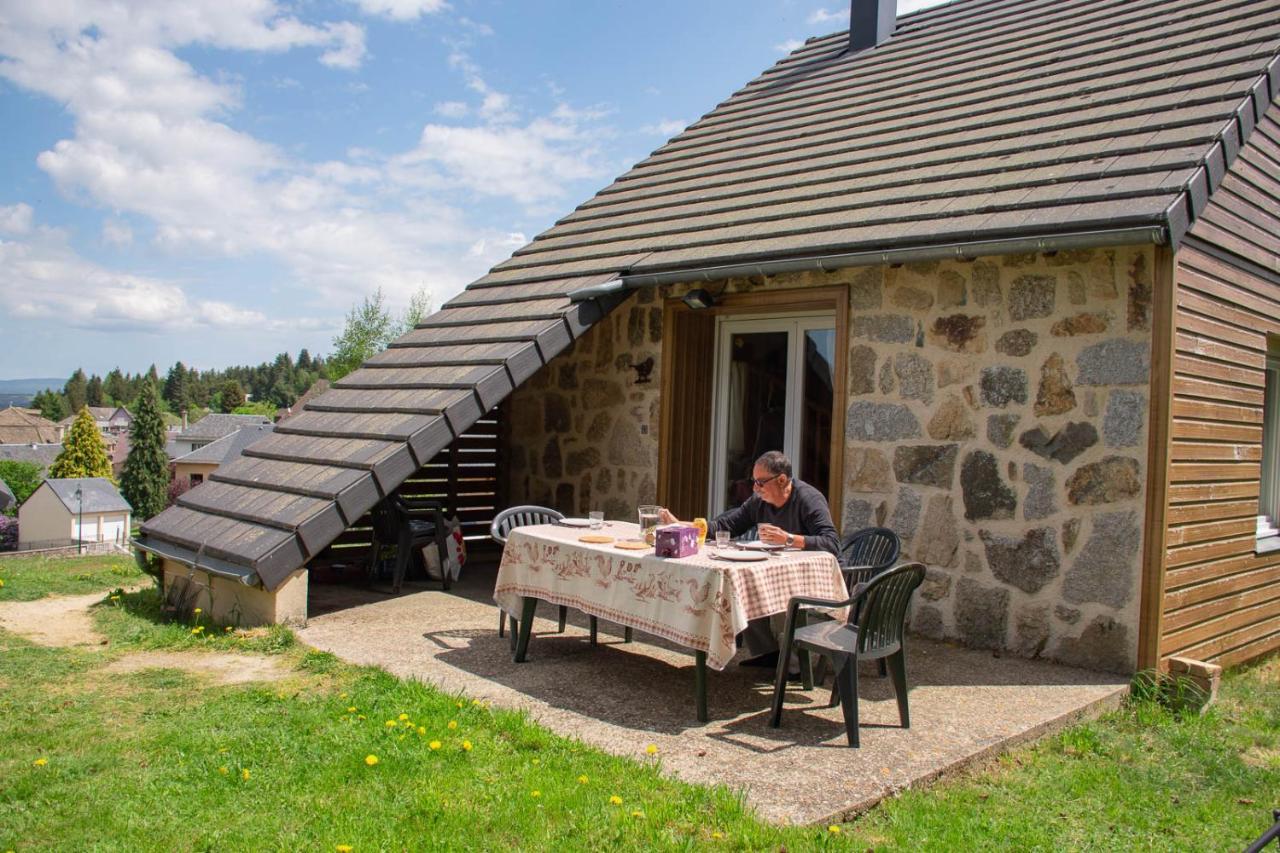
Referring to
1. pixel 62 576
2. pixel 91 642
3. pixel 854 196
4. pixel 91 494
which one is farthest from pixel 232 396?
pixel 854 196

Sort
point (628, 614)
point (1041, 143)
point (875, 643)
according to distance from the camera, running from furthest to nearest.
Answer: point (1041, 143)
point (628, 614)
point (875, 643)

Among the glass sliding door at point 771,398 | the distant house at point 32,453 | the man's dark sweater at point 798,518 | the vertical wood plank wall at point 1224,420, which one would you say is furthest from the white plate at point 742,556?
the distant house at point 32,453

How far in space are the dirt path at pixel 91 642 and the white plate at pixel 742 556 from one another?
8.74ft

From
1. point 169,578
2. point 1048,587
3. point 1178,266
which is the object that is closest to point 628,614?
point 1048,587

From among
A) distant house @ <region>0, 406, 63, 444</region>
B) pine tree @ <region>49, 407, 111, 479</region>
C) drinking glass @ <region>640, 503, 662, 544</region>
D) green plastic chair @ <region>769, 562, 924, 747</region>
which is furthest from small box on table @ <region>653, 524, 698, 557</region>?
distant house @ <region>0, 406, 63, 444</region>

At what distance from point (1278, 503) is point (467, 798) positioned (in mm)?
7167

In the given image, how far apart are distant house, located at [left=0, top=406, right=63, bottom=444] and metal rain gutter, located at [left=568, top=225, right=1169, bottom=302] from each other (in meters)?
113

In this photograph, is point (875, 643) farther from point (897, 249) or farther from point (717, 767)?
point (897, 249)

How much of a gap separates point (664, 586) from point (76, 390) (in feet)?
605

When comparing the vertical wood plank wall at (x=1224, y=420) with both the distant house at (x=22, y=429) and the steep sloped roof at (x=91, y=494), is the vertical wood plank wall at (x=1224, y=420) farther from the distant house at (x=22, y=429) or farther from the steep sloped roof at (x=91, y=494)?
the distant house at (x=22, y=429)

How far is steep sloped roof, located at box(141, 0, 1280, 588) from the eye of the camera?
586 cm

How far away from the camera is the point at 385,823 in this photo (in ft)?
11.1

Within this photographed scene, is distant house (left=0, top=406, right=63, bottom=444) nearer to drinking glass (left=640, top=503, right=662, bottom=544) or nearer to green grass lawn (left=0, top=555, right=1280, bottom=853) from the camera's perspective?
green grass lawn (left=0, top=555, right=1280, bottom=853)

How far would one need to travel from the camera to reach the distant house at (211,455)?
55094mm
